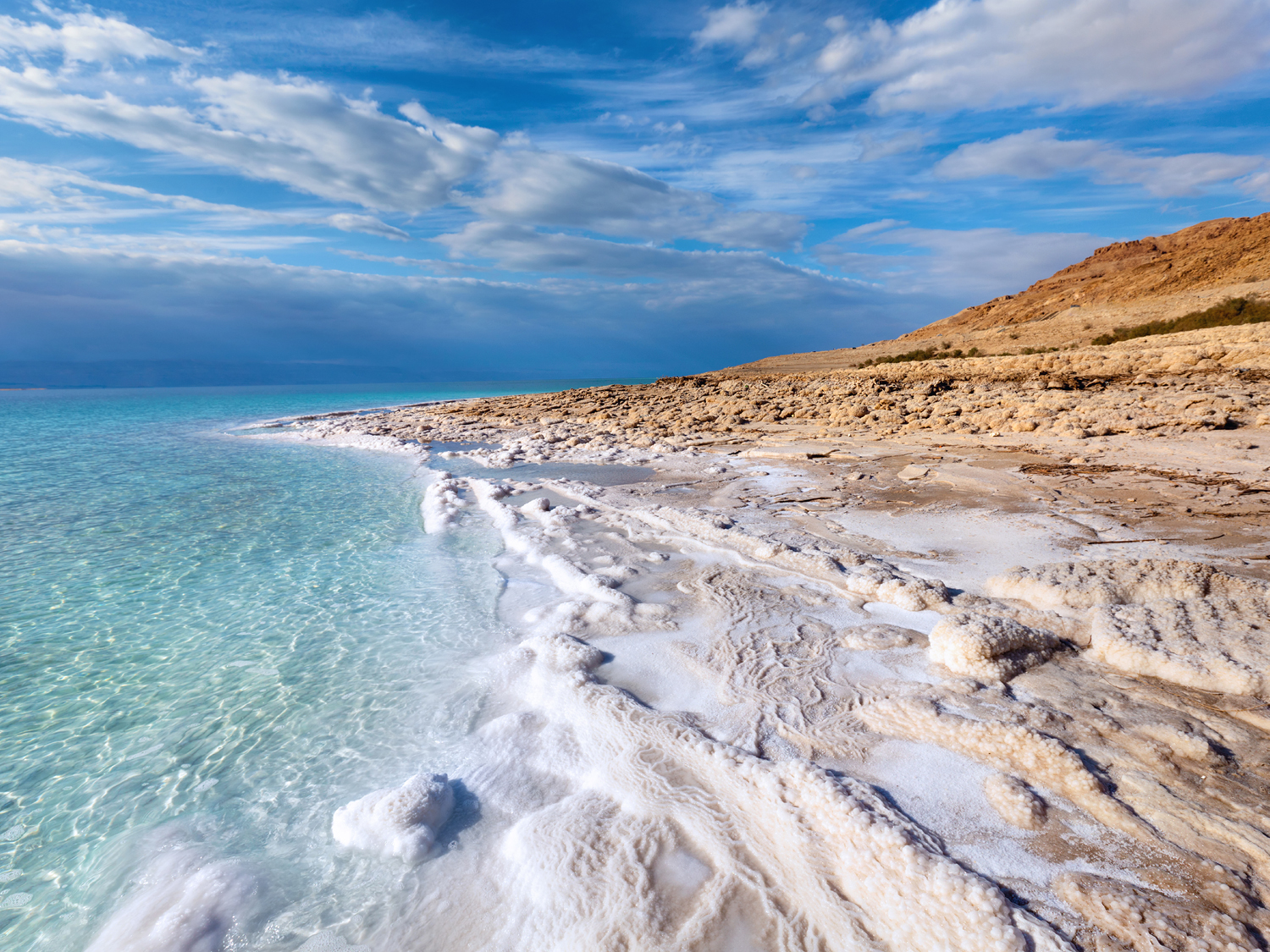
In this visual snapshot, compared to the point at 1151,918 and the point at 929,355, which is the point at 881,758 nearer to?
the point at 1151,918

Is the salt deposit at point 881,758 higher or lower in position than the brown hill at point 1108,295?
lower

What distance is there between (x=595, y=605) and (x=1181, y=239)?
57.0 m

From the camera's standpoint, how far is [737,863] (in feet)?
7.20

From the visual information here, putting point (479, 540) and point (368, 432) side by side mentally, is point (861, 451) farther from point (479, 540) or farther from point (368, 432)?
point (368, 432)

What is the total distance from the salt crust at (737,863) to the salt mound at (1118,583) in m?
2.47

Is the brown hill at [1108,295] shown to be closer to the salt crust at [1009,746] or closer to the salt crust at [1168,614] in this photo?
the salt crust at [1168,614]

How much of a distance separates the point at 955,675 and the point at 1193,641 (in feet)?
4.31

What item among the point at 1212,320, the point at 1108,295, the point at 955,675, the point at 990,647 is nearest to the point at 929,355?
the point at 1212,320

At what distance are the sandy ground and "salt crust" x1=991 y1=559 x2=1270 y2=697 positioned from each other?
2cm

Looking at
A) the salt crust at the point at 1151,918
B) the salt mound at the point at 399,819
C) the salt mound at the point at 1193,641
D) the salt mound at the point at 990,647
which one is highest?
the salt mound at the point at 1193,641

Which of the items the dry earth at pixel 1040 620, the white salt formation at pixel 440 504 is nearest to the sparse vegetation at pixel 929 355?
the dry earth at pixel 1040 620

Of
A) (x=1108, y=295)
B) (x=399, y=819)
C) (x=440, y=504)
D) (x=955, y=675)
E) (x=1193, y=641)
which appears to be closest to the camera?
(x=399, y=819)

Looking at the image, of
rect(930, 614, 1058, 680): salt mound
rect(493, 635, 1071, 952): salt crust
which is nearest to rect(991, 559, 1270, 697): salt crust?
rect(930, 614, 1058, 680): salt mound

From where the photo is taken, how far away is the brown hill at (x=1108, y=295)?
2234cm
